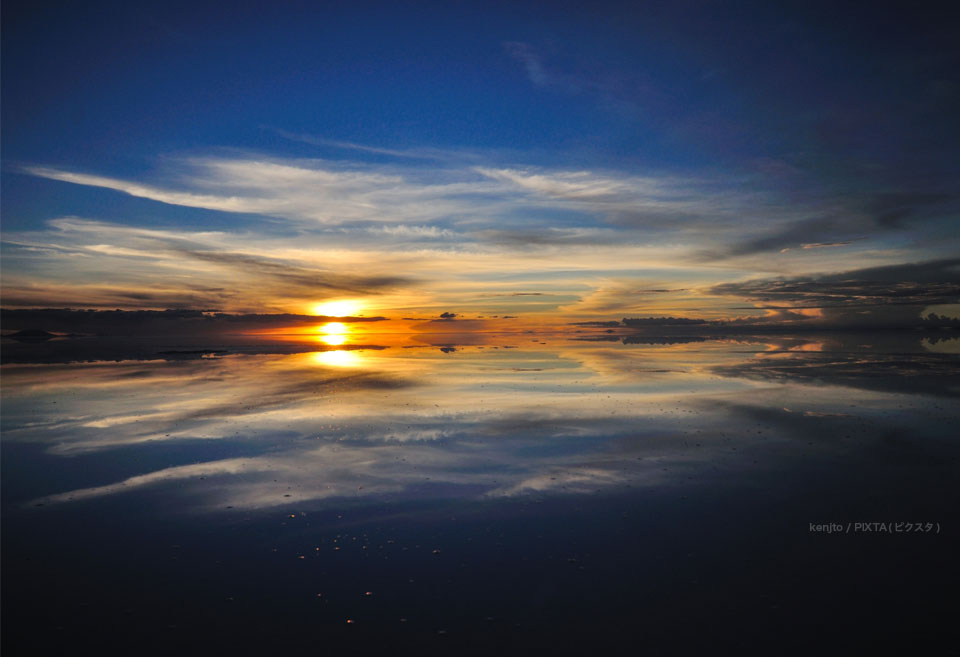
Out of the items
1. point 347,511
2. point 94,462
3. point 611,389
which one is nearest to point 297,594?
point 347,511

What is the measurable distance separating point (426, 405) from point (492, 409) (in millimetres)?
3101

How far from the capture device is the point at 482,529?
Answer: 1027 cm

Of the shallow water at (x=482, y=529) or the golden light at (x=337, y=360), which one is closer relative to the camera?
the shallow water at (x=482, y=529)

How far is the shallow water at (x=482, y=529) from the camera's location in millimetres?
7316

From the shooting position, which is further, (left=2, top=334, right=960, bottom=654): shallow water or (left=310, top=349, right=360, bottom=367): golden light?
(left=310, top=349, right=360, bottom=367): golden light

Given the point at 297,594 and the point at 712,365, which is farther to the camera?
the point at 712,365

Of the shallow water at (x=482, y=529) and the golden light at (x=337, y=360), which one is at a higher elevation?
the shallow water at (x=482, y=529)

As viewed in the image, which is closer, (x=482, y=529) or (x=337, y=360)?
(x=482, y=529)

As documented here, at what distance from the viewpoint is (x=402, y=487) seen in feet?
41.4

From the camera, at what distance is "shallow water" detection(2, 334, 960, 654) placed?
7.32 meters

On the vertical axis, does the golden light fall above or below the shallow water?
below

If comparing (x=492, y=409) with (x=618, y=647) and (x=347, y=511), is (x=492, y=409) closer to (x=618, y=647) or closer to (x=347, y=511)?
(x=347, y=511)

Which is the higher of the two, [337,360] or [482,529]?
[482,529]

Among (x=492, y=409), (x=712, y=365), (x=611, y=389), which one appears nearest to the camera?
(x=492, y=409)
